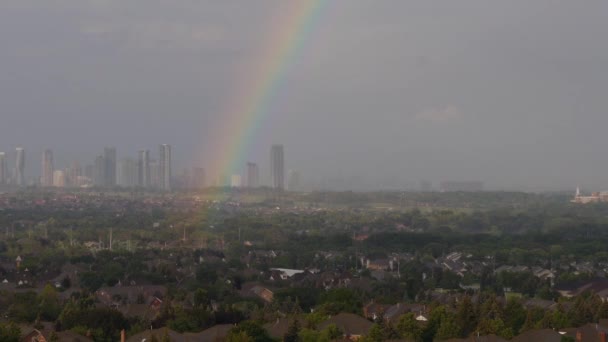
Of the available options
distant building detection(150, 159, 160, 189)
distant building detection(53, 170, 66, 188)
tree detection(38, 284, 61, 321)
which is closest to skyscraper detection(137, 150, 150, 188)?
distant building detection(150, 159, 160, 189)

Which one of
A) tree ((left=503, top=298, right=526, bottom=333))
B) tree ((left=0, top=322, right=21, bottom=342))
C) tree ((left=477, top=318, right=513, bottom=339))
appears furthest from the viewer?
tree ((left=503, top=298, right=526, bottom=333))

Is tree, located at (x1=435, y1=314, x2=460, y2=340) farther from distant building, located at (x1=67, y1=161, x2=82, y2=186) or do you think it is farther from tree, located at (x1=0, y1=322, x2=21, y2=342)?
distant building, located at (x1=67, y1=161, x2=82, y2=186)

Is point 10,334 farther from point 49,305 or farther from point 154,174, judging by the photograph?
point 154,174

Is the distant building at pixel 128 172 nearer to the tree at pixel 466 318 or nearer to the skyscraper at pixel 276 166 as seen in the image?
the skyscraper at pixel 276 166

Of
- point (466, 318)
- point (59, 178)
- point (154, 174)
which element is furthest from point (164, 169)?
point (466, 318)

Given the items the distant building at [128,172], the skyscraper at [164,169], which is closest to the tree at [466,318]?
the skyscraper at [164,169]

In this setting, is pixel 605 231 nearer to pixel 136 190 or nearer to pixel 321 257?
→ pixel 321 257

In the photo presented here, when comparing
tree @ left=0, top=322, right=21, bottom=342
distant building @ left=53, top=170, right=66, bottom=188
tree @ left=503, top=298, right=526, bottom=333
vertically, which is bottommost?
tree @ left=503, top=298, right=526, bottom=333

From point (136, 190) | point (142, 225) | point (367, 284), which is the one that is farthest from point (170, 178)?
point (367, 284)
